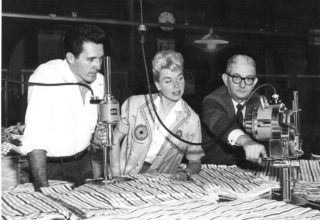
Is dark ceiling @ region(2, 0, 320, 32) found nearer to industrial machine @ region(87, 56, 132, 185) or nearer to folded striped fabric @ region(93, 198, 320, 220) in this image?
industrial machine @ region(87, 56, 132, 185)

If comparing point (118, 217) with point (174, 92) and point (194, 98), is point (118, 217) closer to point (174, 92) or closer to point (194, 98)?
point (174, 92)

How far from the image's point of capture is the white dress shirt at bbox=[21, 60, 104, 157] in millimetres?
2223

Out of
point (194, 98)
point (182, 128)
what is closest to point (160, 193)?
point (182, 128)

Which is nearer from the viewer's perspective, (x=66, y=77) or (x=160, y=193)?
(x=160, y=193)

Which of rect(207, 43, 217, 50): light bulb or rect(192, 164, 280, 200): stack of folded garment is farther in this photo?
rect(207, 43, 217, 50): light bulb

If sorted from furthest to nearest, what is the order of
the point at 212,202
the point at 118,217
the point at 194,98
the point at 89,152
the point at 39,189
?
1. the point at 194,98
2. the point at 89,152
3. the point at 39,189
4. the point at 212,202
5. the point at 118,217

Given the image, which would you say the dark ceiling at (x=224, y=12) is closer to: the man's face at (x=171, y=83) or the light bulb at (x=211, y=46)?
the light bulb at (x=211, y=46)

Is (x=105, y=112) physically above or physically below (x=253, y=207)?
above

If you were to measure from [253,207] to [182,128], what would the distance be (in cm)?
110

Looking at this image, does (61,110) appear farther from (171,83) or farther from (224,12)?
(224,12)

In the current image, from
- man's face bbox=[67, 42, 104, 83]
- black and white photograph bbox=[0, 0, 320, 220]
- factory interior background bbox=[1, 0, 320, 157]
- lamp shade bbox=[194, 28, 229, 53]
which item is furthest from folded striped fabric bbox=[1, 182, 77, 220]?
lamp shade bbox=[194, 28, 229, 53]

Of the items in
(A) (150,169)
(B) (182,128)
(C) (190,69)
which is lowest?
(A) (150,169)

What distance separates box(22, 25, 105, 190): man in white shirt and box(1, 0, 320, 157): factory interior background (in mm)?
2435

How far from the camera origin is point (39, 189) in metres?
1.71
